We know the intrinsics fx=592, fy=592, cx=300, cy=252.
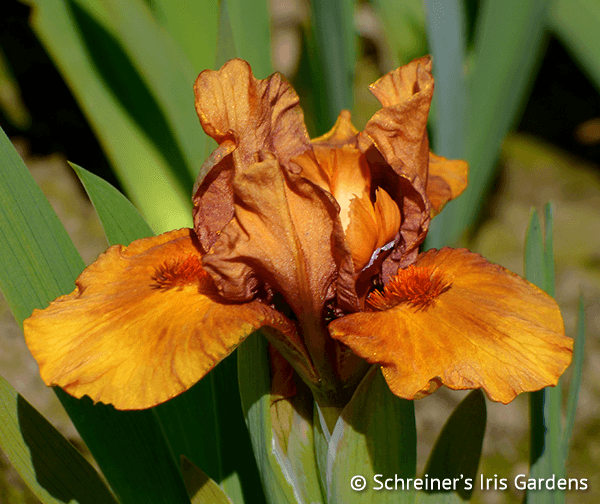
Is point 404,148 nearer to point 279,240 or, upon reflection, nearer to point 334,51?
point 279,240

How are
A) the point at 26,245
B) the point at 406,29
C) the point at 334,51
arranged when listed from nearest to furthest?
the point at 26,245, the point at 334,51, the point at 406,29

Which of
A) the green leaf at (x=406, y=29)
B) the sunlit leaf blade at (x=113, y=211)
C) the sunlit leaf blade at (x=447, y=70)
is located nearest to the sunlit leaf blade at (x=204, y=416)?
the sunlit leaf blade at (x=113, y=211)

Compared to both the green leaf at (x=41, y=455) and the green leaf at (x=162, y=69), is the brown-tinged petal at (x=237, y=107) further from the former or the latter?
the green leaf at (x=162, y=69)

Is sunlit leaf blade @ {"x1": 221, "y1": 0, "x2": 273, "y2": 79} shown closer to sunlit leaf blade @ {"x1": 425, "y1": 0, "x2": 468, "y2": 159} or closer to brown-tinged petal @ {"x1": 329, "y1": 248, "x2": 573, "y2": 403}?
sunlit leaf blade @ {"x1": 425, "y1": 0, "x2": 468, "y2": 159}

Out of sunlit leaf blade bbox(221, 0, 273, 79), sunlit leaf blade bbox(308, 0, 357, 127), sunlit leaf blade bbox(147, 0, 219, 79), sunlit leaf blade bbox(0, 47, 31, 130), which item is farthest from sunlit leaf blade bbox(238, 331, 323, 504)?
sunlit leaf blade bbox(0, 47, 31, 130)

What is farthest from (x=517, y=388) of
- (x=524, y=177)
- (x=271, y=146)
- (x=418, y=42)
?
(x=524, y=177)

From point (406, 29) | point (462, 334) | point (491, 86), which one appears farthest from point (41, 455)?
point (406, 29)
